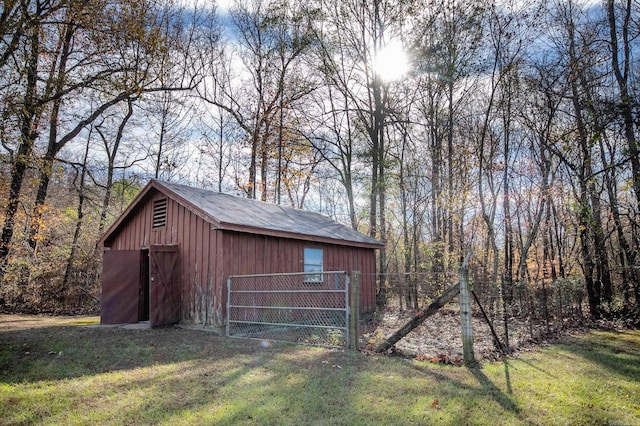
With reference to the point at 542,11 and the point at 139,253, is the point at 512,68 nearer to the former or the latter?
the point at 542,11

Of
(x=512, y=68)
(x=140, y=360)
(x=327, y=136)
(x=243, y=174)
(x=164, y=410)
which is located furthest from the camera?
(x=243, y=174)

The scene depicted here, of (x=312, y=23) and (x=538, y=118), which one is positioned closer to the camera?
(x=538, y=118)

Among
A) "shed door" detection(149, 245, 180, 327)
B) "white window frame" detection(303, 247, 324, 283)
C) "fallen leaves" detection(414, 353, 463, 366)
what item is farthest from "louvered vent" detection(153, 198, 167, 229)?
"fallen leaves" detection(414, 353, 463, 366)

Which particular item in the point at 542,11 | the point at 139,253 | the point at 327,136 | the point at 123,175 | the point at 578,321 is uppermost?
the point at 542,11

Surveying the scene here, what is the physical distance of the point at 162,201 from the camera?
10.8 m

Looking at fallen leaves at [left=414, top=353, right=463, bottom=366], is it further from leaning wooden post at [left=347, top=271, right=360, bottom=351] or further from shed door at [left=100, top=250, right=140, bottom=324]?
shed door at [left=100, top=250, right=140, bottom=324]

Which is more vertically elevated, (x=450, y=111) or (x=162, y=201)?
(x=450, y=111)

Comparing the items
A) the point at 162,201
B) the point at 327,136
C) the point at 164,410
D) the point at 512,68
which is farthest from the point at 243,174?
the point at 164,410

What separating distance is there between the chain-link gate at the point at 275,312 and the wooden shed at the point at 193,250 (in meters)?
0.30

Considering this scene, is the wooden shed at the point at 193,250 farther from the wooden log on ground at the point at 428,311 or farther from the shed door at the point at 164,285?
the wooden log on ground at the point at 428,311

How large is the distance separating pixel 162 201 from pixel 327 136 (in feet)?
35.6

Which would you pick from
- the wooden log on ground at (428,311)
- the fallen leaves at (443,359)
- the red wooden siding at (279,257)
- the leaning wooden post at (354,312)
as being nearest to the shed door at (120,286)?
the red wooden siding at (279,257)

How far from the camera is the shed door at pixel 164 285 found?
938 centimetres

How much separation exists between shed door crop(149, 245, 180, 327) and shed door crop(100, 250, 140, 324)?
5.34ft
